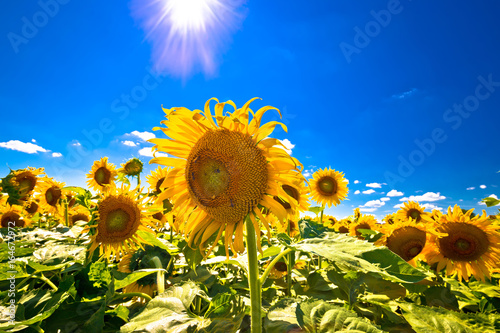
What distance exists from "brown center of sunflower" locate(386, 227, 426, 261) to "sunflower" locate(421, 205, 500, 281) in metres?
0.11

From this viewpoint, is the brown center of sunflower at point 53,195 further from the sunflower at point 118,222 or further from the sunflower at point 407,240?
the sunflower at point 407,240

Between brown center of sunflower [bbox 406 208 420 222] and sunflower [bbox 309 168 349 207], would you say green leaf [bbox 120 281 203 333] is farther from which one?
sunflower [bbox 309 168 349 207]

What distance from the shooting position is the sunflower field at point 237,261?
1.64m

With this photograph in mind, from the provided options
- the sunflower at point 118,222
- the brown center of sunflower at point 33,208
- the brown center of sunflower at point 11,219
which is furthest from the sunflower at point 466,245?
the brown center of sunflower at point 33,208

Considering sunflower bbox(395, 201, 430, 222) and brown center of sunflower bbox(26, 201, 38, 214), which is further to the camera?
brown center of sunflower bbox(26, 201, 38, 214)

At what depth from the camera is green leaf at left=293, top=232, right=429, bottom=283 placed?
1.28m

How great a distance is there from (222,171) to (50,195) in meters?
6.97

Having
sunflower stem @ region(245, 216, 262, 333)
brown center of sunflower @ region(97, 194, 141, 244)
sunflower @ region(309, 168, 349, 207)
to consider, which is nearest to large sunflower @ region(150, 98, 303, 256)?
sunflower stem @ region(245, 216, 262, 333)

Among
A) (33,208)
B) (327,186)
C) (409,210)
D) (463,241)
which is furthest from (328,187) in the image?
(33,208)

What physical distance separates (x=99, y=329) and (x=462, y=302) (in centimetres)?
327

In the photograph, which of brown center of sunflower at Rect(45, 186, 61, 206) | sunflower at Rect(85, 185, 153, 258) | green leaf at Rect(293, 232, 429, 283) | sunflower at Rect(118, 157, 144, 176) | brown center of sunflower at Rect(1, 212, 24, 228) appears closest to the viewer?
green leaf at Rect(293, 232, 429, 283)

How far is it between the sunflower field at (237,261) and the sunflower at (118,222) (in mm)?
15

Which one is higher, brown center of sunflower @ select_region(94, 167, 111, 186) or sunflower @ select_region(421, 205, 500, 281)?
brown center of sunflower @ select_region(94, 167, 111, 186)

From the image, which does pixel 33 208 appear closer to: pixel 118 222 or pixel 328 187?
pixel 118 222
